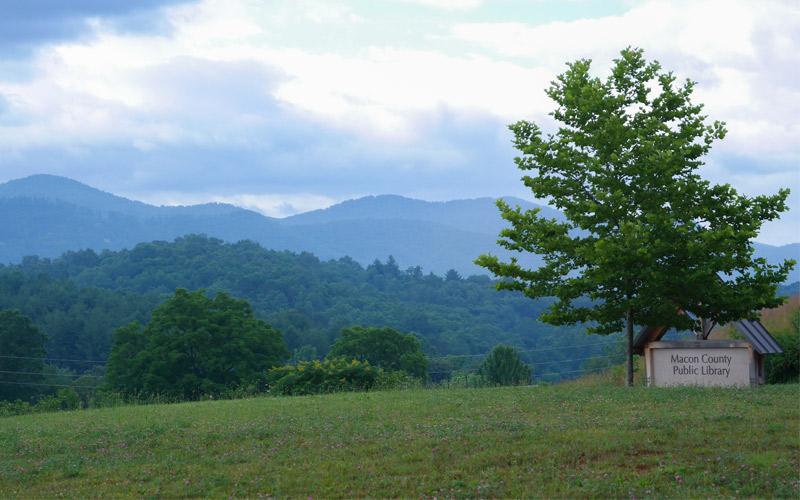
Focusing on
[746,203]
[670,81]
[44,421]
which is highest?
[670,81]

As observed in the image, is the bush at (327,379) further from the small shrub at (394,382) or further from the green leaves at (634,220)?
the green leaves at (634,220)

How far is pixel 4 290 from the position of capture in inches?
5438

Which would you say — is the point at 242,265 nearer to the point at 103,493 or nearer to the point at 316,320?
the point at 316,320

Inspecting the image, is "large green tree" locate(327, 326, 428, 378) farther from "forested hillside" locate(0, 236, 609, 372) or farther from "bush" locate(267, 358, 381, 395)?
"bush" locate(267, 358, 381, 395)

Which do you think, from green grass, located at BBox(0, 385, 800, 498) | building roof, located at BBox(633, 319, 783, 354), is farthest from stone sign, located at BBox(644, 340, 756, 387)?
green grass, located at BBox(0, 385, 800, 498)

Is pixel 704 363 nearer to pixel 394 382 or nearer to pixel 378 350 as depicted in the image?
pixel 394 382

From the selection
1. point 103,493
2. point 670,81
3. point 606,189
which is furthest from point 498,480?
point 670,81

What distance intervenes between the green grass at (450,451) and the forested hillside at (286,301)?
305 ft

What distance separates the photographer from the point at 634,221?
81.9 ft

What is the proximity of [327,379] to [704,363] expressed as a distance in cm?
1471

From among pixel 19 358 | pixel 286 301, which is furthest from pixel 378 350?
pixel 286 301

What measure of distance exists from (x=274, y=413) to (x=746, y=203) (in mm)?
13914

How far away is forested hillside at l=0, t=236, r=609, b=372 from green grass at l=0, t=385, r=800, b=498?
93.0 meters

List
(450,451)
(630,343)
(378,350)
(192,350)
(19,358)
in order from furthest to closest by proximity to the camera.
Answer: (19,358) → (378,350) → (192,350) → (630,343) → (450,451)
